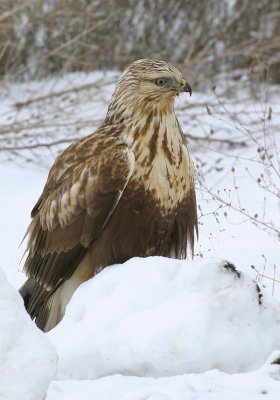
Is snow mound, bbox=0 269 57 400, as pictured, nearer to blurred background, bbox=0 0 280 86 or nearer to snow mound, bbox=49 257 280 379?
snow mound, bbox=49 257 280 379

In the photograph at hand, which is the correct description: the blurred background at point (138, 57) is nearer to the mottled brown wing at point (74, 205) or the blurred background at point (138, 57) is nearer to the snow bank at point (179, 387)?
the mottled brown wing at point (74, 205)

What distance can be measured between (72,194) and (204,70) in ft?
20.7

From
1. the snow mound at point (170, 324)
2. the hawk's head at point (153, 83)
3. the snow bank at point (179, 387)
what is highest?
the hawk's head at point (153, 83)

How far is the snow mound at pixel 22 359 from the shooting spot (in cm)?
320

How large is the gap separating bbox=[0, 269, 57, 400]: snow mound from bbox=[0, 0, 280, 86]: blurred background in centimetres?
685

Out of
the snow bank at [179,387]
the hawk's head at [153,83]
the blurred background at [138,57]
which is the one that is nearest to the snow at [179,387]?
the snow bank at [179,387]

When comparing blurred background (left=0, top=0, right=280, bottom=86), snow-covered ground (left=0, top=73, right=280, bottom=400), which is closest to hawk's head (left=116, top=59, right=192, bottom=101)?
snow-covered ground (left=0, top=73, right=280, bottom=400)

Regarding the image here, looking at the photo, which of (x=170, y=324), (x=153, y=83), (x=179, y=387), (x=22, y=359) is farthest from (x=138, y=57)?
(x=22, y=359)

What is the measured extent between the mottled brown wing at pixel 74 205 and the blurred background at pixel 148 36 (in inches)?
196

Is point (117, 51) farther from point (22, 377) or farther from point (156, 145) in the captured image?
point (22, 377)

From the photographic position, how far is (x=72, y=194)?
16.5 ft

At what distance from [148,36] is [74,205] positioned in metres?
6.67

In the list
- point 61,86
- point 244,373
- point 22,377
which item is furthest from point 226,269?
point 61,86

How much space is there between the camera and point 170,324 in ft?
12.1
